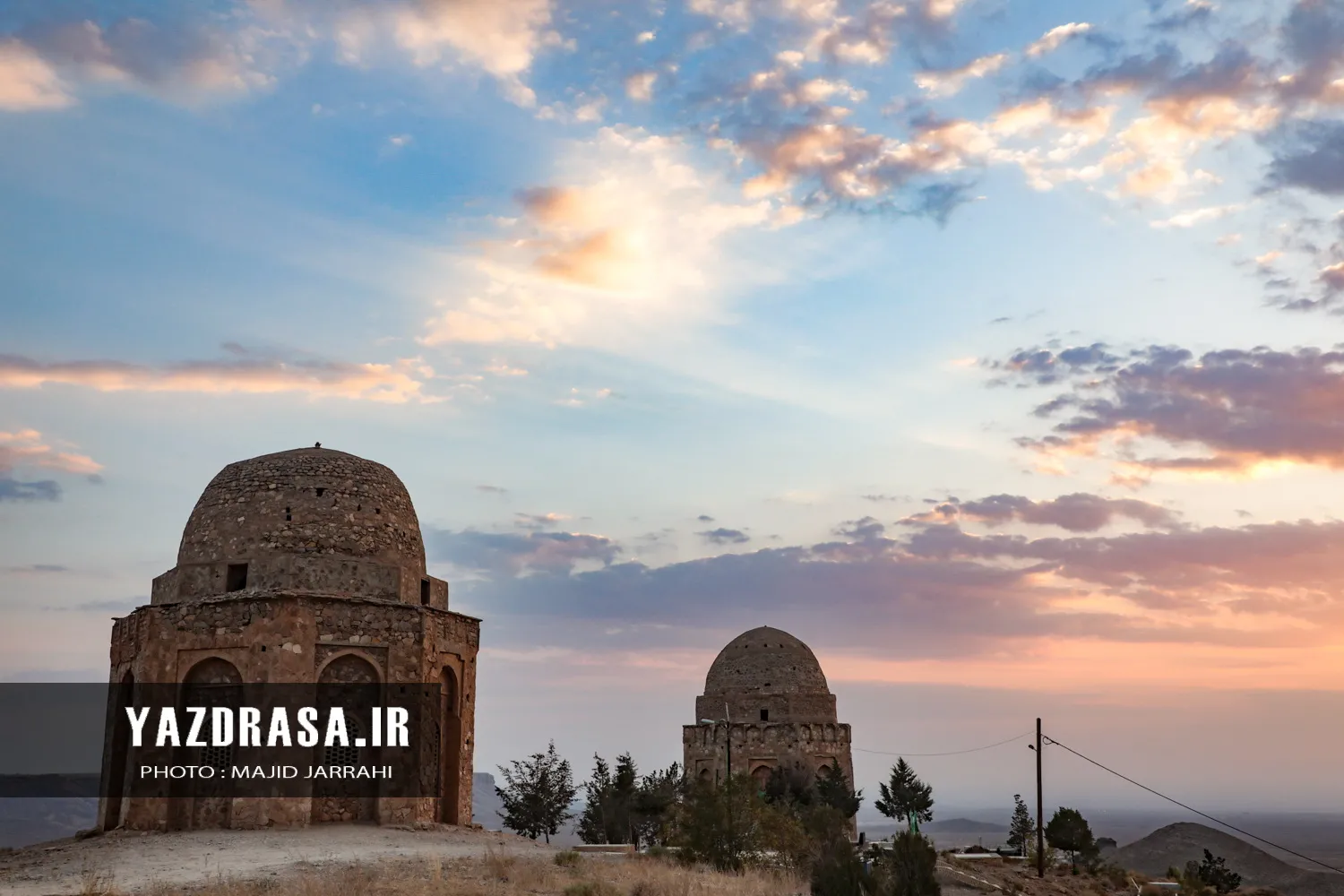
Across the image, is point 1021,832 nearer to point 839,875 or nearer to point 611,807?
point 611,807

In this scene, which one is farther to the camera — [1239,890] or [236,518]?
[1239,890]

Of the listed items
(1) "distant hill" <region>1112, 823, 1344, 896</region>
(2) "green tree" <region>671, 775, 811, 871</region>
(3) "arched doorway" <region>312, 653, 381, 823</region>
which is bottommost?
(1) "distant hill" <region>1112, 823, 1344, 896</region>

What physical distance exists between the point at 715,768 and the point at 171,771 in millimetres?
28117

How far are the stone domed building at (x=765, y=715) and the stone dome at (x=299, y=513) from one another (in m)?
22.8

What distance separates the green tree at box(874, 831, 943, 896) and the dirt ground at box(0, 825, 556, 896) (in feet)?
25.2

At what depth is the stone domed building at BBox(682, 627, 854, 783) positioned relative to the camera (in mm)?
49438

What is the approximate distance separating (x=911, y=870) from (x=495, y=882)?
7.83 metres

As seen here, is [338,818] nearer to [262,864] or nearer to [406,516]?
[262,864]

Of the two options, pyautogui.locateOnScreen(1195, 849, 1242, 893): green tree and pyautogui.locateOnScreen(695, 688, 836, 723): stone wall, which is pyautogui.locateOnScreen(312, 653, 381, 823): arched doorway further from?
pyautogui.locateOnScreen(1195, 849, 1242, 893): green tree

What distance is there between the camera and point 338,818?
26.3 m

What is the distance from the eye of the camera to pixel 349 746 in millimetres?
26797

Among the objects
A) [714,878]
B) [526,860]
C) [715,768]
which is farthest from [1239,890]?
[526,860]

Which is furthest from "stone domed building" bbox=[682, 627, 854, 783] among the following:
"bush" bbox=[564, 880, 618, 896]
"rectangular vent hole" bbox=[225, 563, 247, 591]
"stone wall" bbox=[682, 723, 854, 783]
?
"bush" bbox=[564, 880, 618, 896]
